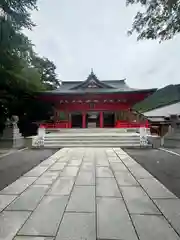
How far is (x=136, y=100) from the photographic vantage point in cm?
1862

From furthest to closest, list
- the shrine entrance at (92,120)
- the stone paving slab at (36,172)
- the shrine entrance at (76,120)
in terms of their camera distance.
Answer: the shrine entrance at (92,120)
the shrine entrance at (76,120)
the stone paving slab at (36,172)

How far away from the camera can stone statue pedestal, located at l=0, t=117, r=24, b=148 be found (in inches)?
386

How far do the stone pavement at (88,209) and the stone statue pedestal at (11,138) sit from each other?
6.13m

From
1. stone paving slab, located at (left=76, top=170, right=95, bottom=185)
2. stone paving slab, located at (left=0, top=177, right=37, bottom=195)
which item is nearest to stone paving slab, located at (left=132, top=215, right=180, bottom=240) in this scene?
stone paving slab, located at (left=76, top=170, right=95, bottom=185)

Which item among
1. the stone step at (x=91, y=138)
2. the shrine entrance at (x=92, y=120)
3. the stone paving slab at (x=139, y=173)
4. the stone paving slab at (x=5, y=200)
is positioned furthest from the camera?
the shrine entrance at (x=92, y=120)

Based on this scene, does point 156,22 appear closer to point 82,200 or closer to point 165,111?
point 82,200

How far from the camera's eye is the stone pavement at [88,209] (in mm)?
1959

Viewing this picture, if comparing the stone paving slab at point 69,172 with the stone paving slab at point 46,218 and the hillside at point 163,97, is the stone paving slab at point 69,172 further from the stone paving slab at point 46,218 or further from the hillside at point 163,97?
the hillside at point 163,97

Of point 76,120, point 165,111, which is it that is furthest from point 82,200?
point 76,120

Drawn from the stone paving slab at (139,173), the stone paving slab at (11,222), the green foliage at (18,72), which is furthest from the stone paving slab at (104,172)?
the green foliage at (18,72)

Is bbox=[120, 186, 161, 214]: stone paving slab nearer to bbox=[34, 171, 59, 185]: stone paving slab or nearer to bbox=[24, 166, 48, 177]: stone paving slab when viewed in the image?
bbox=[34, 171, 59, 185]: stone paving slab

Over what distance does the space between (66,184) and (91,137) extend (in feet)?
27.2

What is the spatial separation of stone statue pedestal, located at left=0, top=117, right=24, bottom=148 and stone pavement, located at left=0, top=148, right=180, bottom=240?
6134mm

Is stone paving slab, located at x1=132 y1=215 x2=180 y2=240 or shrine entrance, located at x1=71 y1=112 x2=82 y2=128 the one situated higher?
shrine entrance, located at x1=71 y1=112 x2=82 y2=128
